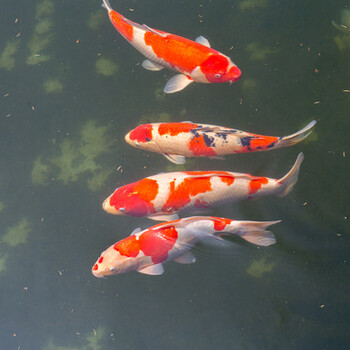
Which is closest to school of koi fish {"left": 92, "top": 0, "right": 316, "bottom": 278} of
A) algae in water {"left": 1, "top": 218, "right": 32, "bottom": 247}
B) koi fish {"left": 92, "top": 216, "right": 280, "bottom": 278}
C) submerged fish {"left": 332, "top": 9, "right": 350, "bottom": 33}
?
koi fish {"left": 92, "top": 216, "right": 280, "bottom": 278}

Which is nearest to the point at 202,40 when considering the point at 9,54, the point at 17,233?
the point at 9,54

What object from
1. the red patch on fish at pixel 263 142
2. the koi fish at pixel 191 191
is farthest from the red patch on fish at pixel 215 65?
the koi fish at pixel 191 191

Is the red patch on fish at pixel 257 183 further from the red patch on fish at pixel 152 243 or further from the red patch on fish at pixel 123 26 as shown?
the red patch on fish at pixel 123 26

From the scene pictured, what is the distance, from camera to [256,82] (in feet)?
11.8

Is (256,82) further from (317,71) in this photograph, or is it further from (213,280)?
(213,280)

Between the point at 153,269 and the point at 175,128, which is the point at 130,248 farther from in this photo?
the point at 175,128

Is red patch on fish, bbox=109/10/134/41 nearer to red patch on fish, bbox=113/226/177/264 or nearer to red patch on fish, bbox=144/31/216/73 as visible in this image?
red patch on fish, bbox=144/31/216/73

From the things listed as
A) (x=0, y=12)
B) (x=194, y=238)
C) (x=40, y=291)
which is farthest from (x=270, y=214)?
(x=0, y=12)

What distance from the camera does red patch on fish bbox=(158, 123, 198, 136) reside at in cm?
316

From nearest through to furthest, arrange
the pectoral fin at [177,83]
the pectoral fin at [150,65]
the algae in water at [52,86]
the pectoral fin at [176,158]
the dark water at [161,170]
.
Result: the dark water at [161,170], the pectoral fin at [176,158], the pectoral fin at [177,83], the pectoral fin at [150,65], the algae in water at [52,86]

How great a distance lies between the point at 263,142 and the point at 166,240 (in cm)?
109

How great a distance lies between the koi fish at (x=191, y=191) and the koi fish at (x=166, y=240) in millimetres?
167

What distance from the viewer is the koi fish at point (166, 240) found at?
2.98m

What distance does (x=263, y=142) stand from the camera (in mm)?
3055
